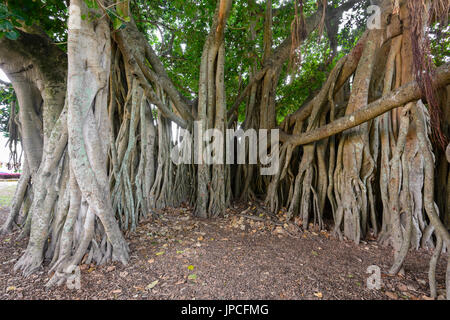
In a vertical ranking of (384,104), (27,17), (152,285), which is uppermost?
(27,17)

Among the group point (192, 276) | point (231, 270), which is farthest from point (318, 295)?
point (192, 276)

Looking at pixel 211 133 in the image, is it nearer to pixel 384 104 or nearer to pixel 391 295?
pixel 384 104

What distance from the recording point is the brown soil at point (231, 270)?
5.12ft

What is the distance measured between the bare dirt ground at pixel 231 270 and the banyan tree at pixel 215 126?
0.53 feet

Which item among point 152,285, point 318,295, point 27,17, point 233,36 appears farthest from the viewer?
point 233,36

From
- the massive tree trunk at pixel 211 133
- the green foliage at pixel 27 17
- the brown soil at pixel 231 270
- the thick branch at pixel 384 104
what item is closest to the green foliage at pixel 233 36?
the green foliage at pixel 27 17

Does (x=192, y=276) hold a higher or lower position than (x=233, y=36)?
lower

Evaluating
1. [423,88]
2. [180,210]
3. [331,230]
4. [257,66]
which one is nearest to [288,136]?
[331,230]

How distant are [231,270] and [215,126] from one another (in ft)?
7.71

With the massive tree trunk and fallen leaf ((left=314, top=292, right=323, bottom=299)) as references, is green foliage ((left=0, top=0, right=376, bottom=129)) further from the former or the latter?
fallen leaf ((left=314, top=292, right=323, bottom=299))

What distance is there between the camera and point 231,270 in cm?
185

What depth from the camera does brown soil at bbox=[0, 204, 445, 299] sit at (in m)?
1.56

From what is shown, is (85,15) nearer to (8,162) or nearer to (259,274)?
(259,274)

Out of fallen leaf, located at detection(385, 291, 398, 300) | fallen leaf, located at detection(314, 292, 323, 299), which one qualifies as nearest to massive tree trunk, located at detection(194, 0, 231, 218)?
fallen leaf, located at detection(314, 292, 323, 299)
